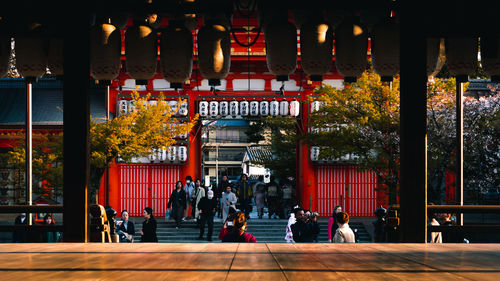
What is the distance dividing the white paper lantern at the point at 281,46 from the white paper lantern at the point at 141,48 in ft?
2.49

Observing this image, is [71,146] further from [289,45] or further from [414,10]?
[414,10]

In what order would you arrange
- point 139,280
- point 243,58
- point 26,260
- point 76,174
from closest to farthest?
point 139,280 < point 26,260 < point 76,174 < point 243,58

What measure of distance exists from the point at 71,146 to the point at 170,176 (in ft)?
63.4

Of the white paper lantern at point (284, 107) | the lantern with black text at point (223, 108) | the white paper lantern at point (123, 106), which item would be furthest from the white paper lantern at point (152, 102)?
the white paper lantern at point (284, 107)

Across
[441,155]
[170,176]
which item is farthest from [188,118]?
[441,155]

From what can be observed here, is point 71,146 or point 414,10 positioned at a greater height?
point 414,10

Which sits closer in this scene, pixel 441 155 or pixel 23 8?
pixel 23 8

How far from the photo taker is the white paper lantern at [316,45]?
358 cm

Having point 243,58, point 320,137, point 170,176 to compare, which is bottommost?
point 170,176

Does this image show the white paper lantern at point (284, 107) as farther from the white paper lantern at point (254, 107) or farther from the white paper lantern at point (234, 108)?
the white paper lantern at point (234, 108)

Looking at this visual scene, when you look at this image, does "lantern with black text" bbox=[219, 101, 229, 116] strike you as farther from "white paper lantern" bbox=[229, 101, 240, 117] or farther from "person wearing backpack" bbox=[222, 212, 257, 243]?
"person wearing backpack" bbox=[222, 212, 257, 243]

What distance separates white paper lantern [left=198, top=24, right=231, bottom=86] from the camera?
11.8 ft

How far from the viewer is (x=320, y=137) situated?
1808 cm

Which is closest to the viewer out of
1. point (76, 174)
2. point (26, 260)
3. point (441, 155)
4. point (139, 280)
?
point (139, 280)
